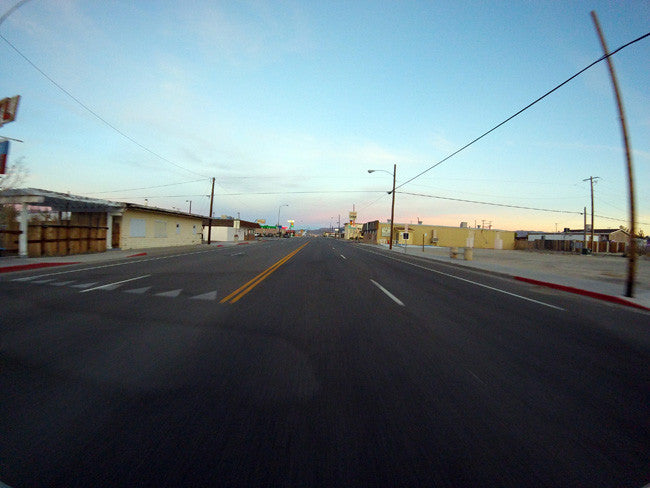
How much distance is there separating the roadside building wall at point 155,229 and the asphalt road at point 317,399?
20562mm

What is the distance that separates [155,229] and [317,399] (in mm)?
29924

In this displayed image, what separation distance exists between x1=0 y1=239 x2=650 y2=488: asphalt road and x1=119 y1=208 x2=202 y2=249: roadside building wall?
67.5 feet

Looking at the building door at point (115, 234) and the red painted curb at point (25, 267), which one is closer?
the red painted curb at point (25, 267)

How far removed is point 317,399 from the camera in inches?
113

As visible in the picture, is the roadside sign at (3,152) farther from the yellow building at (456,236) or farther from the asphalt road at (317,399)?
the yellow building at (456,236)

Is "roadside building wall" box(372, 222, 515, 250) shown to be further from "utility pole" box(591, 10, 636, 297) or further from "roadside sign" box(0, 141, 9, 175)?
"roadside sign" box(0, 141, 9, 175)

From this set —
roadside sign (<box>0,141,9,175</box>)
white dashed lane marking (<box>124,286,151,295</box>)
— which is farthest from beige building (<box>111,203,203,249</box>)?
white dashed lane marking (<box>124,286,151,295</box>)

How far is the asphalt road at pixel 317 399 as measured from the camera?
2029mm

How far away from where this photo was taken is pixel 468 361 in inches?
153

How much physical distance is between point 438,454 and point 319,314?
12.7 ft

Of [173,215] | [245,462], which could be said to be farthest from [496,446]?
[173,215]

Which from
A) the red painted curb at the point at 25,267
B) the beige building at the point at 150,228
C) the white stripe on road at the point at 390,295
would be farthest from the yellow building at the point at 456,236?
the red painted curb at the point at 25,267

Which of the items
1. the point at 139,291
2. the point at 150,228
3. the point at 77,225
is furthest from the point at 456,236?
the point at 139,291

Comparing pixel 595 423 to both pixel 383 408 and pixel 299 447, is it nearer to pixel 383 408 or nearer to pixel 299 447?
pixel 383 408
